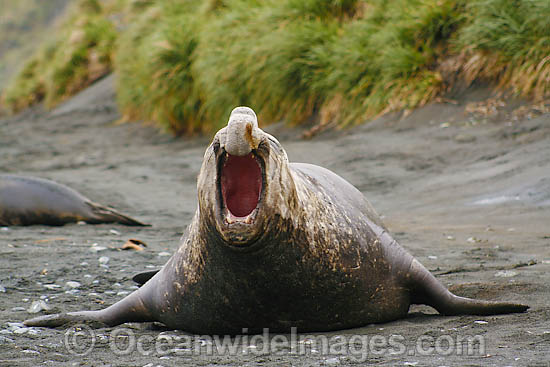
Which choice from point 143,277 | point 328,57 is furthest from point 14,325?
point 328,57

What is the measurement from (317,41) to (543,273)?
7.36m

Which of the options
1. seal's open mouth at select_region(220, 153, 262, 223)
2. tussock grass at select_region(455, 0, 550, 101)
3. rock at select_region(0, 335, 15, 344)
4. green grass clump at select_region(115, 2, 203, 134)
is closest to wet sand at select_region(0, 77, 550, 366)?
rock at select_region(0, 335, 15, 344)

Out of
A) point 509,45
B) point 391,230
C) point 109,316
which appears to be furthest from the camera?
point 509,45

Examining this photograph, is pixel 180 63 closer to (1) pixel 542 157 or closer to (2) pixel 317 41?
(2) pixel 317 41

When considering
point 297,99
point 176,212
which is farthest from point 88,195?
point 297,99

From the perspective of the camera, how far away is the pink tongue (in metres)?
2.74

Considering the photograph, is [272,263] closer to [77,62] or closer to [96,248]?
[96,248]

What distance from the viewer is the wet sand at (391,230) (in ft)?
9.45

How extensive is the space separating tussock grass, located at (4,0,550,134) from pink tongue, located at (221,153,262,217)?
6.34 meters

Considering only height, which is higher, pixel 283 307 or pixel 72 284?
pixel 72 284

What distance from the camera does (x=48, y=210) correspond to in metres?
6.92

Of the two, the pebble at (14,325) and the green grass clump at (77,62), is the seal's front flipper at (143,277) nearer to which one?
the pebble at (14,325)

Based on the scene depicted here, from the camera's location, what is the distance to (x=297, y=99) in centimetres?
1118

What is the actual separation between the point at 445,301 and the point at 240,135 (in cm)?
145
